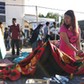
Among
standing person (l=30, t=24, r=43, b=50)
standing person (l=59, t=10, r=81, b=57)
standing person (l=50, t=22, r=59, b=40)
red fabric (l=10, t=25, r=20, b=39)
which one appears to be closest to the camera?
standing person (l=59, t=10, r=81, b=57)

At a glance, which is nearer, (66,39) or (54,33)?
(66,39)

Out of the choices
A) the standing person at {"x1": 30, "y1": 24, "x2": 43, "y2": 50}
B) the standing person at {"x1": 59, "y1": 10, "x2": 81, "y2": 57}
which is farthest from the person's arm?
the standing person at {"x1": 30, "y1": 24, "x2": 43, "y2": 50}

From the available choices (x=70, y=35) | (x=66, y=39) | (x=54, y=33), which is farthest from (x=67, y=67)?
(x=54, y=33)

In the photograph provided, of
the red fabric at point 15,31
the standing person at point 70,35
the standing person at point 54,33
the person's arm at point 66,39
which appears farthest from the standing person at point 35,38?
the person's arm at point 66,39

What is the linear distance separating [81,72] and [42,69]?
1.89 feet

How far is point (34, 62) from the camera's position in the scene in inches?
181

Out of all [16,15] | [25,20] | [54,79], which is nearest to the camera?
[54,79]

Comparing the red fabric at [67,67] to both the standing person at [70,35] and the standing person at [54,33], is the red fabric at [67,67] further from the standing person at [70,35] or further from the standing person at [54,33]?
the standing person at [54,33]

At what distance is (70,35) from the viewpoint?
5.04 meters

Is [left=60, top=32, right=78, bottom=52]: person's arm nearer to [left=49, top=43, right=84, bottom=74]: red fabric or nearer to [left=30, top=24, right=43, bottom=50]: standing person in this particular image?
[left=49, top=43, right=84, bottom=74]: red fabric

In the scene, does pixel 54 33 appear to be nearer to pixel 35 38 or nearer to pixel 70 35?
pixel 35 38

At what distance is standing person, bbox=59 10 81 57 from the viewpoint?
488 centimetres

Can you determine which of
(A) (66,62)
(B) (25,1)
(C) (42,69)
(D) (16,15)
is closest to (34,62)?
(C) (42,69)

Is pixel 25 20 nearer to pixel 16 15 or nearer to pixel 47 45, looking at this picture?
pixel 16 15
